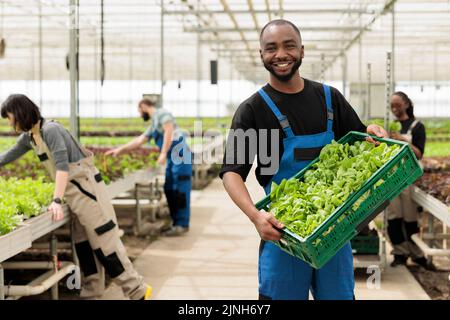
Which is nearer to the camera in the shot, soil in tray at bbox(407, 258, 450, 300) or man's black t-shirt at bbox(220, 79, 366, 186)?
man's black t-shirt at bbox(220, 79, 366, 186)

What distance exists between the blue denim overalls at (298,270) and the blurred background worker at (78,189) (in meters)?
1.85

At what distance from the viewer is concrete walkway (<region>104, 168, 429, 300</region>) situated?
4.95 meters

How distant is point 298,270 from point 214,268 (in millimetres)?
3261

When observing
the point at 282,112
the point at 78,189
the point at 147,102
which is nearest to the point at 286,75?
the point at 282,112

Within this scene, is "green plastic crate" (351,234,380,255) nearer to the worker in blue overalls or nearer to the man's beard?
the worker in blue overalls

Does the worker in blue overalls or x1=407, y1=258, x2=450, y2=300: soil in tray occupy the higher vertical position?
the worker in blue overalls

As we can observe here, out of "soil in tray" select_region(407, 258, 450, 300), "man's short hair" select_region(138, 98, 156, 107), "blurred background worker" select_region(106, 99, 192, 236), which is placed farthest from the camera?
"blurred background worker" select_region(106, 99, 192, 236)

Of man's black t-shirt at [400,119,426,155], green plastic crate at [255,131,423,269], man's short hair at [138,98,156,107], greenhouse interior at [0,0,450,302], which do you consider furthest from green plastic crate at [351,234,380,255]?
green plastic crate at [255,131,423,269]

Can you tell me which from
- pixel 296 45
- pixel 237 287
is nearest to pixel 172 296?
pixel 237 287

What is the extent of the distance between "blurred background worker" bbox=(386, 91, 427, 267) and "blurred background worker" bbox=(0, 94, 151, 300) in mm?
2296

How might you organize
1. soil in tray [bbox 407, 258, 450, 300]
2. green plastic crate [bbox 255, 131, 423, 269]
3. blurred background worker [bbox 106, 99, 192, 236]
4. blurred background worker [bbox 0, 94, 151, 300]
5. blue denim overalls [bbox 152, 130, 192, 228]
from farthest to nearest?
blue denim overalls [bbox 152, 130, 192, 228]
blurred background worker [bbox 106, 99, 192, 236]
soil in tray [bbox 407, 258, 450, 300]
blurred background worker [bbox 0, 94, 151, 300]
green plastic crate [bbox 255, 131, 423, 269]

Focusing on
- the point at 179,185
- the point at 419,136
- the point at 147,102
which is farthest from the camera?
the point at 179,185

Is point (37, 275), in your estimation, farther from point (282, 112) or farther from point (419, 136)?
point (282, 112)

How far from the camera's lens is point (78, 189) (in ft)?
14.2
